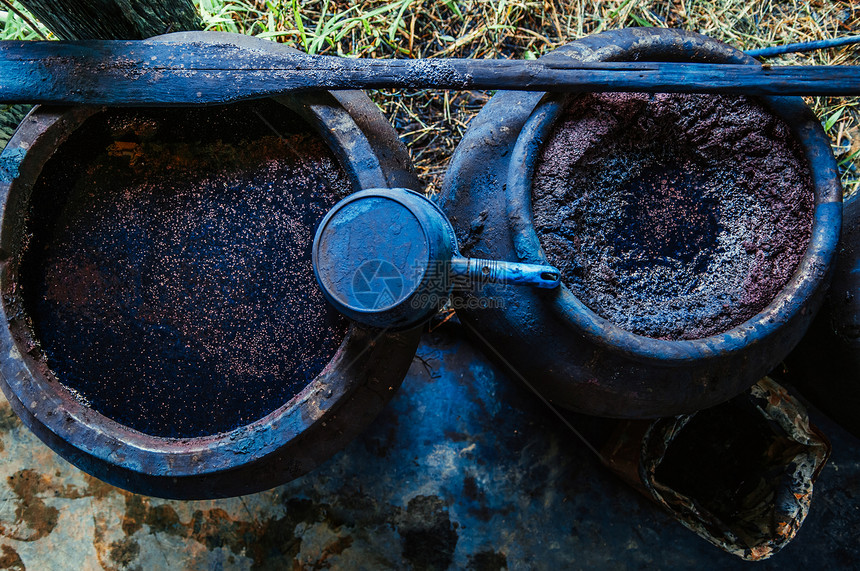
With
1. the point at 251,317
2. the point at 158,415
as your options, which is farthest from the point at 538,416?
the point at 158,415

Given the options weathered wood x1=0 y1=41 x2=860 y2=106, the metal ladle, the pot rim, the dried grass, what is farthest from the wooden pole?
the pot rim

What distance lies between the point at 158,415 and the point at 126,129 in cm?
77

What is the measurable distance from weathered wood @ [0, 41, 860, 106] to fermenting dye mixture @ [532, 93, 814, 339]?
105 mm

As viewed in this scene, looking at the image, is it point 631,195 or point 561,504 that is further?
point 561,504

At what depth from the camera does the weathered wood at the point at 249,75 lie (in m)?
1.24

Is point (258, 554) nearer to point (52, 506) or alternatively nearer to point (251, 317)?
point (52, 506)

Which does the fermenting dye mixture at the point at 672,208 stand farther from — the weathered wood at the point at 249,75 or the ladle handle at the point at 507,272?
the ladle handle at the point at 507,272

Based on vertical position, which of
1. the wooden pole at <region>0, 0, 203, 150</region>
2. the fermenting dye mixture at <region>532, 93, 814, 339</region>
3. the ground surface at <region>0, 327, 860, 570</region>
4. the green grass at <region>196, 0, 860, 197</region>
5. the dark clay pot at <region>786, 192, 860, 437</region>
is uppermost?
the wooden pole at <region>0, 0, 203, 150</region>

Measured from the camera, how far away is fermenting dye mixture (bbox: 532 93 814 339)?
132 cm

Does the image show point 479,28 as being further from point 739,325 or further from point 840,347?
point 840,347

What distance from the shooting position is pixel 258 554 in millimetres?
1848

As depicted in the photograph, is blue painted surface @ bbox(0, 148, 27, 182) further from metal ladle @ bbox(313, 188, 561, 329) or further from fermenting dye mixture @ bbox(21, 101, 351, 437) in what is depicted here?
metal ladle @ bbox(313, 188, 561, 329)

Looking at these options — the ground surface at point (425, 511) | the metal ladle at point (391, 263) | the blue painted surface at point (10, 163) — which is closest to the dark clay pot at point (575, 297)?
the metal ladle at point (391, 263)

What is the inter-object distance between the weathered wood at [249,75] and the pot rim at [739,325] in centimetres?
7
